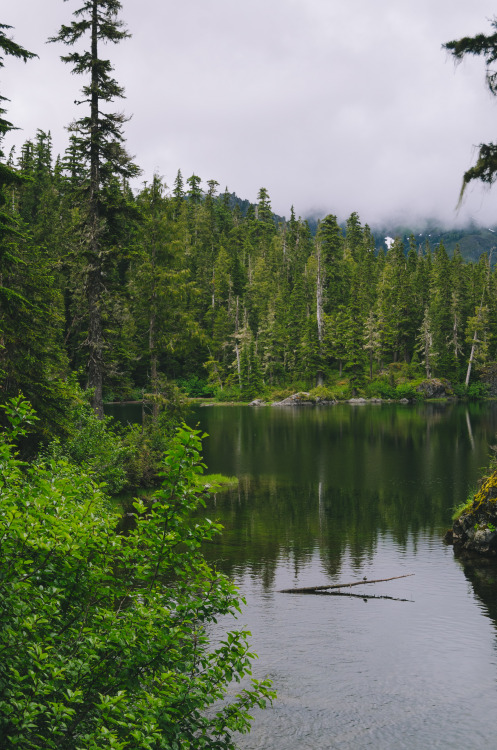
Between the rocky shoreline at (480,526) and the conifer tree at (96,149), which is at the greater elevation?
the conifer tree at (96,149)

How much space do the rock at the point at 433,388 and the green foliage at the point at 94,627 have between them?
89805 millimetres

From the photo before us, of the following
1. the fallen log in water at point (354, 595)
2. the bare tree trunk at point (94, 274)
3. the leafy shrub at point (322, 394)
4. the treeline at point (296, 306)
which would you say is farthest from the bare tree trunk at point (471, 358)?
the fallen log in water at point (354, 595)

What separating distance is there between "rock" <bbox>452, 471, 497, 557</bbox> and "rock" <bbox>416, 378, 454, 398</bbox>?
238 feet

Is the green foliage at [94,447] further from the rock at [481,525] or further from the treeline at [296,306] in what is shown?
the treeline at [296,306]

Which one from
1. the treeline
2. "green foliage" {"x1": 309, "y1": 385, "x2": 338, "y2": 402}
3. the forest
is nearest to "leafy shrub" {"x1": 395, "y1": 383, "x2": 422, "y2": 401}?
the forest

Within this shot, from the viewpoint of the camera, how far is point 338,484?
32.2 metres

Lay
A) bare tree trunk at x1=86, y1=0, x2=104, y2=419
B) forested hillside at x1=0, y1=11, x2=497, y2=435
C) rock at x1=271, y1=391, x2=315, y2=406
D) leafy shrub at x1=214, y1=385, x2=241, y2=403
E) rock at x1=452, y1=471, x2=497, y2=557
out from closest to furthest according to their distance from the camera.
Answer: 1. rock at x1=452, y1=471, x2=497, y2=557
2. bare tree trunk at x1=86, y1=0, x2=104, y2=419
3. forested hillside at x1=0, y1=11, x2=497, y2=435
4. rock at x1=271, y1=391, x2=315, y2=406
5. leafy shrub at x1=214, y1=385, x2=241, y2=403

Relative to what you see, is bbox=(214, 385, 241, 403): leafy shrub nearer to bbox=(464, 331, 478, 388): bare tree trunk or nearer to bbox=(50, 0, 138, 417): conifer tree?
bbox=(464, 331, 478, 388): bare tree trunk

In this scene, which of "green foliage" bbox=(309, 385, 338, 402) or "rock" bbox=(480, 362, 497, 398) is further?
"rock" bbox=(480, 362, 497, 398)

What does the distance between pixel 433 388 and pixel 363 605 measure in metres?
79.6

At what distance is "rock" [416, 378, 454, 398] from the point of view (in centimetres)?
9125

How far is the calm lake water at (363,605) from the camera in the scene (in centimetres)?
1080

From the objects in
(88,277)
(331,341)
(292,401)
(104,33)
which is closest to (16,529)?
(88,277)

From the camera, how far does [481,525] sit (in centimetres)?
2088
